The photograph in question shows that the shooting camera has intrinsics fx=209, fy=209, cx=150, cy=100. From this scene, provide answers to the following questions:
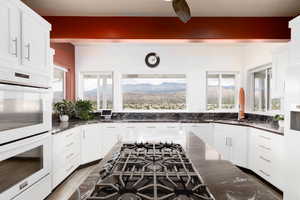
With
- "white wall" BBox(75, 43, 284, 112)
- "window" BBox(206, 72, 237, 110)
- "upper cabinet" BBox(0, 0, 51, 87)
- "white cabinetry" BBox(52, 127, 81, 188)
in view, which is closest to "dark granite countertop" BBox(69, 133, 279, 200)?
"upper cabinet" BBox(0, 0, 51, 87)

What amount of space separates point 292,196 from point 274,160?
0.68 m

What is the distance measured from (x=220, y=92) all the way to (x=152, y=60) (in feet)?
5.84

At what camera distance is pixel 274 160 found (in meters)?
2.91

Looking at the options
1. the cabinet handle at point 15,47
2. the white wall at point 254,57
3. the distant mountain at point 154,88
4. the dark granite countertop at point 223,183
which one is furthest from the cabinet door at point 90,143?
the white wall at point 254,57

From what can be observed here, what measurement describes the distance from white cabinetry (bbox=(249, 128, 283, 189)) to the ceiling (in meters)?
1.77

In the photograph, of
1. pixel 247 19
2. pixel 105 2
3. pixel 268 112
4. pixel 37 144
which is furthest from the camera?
pixel 268 112

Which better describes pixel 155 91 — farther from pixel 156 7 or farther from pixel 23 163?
pixel 23 163

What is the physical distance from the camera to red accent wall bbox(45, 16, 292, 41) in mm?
3238

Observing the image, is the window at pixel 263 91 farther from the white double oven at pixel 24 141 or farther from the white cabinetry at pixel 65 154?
the white double oven at pixel 24 141

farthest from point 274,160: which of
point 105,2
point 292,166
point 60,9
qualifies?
point 60,9

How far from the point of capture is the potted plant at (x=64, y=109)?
4047 millimetres

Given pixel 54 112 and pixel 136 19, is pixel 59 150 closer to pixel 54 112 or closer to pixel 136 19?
pixel 54 112

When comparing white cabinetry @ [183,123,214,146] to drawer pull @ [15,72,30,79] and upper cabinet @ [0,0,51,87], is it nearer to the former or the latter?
upper cabinet @ [0,0,51,87]

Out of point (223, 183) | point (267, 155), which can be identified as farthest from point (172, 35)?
point (223, 183)
